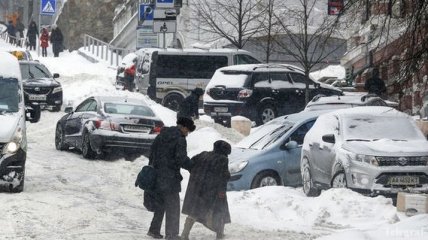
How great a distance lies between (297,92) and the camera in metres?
30.9

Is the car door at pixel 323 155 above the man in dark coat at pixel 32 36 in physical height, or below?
below

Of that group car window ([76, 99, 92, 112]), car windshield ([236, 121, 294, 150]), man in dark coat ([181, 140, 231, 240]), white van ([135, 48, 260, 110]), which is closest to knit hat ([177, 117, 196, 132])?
man in dark coat ([181, 140, 231, 240])

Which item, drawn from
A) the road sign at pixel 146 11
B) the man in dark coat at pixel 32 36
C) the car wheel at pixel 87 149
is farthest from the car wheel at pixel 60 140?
the man in dark coat at pixel 32 36

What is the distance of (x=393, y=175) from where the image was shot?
16391 mm

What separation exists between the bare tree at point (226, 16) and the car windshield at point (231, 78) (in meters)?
15.6

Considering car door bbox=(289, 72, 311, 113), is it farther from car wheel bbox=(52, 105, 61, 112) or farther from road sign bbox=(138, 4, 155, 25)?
car wheel bbox=(52, 105, 61, 112)

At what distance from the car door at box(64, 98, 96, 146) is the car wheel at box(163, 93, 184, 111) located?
421 inches

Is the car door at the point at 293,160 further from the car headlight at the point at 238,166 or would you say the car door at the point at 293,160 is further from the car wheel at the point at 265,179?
the car headlight at the point at 238,166

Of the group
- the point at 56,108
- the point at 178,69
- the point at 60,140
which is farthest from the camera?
the point at 178,69

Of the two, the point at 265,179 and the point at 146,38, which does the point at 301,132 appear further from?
the point at 146,38

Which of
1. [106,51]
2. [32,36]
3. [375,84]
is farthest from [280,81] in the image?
[32,36]

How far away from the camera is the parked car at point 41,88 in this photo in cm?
3250

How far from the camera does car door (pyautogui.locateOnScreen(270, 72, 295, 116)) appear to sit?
30.7 metres

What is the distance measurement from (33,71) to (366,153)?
755 inches
